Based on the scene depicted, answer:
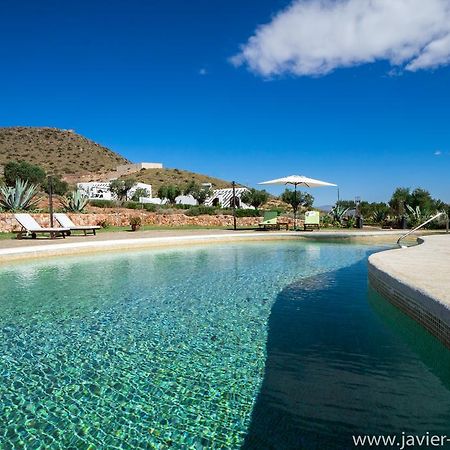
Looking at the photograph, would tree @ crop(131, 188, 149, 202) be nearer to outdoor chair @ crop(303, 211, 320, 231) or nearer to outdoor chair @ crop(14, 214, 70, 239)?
outdoor chair @ crop(303, 211, 320, 231)

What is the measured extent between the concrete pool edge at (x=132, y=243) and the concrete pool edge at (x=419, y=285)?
8.23 m

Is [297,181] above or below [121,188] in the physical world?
below

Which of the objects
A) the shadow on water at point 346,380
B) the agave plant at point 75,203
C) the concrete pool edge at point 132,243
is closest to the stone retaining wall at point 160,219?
the agave plant at point 75,203

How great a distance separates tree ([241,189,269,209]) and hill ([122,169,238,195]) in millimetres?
19950

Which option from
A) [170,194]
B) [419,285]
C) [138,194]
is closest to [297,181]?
[419,285]

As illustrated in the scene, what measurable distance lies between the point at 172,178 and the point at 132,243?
59.2 m

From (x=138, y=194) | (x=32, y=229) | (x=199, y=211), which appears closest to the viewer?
(x=32, y=229)

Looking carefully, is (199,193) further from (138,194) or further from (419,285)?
(419,285)

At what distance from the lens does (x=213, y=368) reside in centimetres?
355

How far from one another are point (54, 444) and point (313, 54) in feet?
57.3

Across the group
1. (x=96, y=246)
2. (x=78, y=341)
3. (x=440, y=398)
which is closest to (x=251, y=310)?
(x=78, y=341)

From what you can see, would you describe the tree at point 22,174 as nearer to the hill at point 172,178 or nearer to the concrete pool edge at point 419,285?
the hill at point 172,178

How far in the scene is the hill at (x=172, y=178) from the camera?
6788 centimetres

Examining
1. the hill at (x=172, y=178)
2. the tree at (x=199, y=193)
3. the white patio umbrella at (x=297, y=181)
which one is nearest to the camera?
the white patio umbrella at (x=297, y=181)
